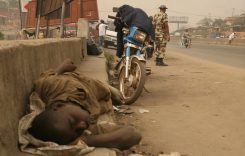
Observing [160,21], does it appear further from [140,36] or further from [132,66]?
[132,66]

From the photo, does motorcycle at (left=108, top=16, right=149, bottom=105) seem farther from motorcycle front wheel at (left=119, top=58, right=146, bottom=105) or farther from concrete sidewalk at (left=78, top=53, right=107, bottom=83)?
concrete sidewalk at (left=78, top=53, right=107, bottom=83)

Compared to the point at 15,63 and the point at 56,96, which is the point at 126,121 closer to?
the point at 56,96

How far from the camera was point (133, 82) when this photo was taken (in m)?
6.02

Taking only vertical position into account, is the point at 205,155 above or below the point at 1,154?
below

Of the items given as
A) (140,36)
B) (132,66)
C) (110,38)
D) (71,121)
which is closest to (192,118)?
(132,66)

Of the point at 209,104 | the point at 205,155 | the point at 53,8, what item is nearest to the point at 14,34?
the point at 53,8

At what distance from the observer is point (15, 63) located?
262 cm

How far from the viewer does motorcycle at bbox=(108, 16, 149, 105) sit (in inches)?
229

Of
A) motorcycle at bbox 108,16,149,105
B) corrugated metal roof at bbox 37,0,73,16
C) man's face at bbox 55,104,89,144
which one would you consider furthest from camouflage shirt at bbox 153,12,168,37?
man's face at bbox 55,104,89,144

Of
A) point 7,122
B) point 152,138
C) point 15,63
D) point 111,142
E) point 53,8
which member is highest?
point 53,8

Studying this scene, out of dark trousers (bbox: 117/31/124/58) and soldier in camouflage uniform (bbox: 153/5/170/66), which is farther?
soldier in camouflage uniform (bbox: 153/5/170/66)

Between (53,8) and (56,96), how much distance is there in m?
4.44

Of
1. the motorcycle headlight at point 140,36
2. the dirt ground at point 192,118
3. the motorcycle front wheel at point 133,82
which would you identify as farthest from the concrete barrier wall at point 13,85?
the motorcycle headlight at point 140,36

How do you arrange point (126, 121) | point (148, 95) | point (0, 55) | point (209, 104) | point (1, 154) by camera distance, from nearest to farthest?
point (1, 154) < point (0, 55) < point (126, 121) < point (209, 104) < point (148, 95)
